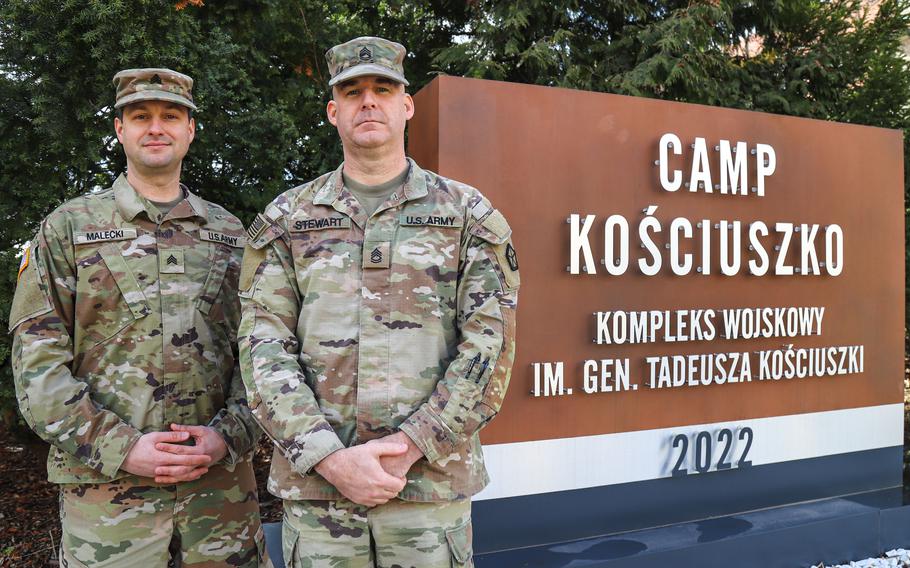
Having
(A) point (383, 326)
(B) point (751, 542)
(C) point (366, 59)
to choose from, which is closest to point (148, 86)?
(C) point (366, 59)

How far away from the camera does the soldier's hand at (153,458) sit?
1.92 m

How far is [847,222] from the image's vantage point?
376cm

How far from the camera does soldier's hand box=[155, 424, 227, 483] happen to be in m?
1.94

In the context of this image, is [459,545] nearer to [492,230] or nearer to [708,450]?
[492,230]

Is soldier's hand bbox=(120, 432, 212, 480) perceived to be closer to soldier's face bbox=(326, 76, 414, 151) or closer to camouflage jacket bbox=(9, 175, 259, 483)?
camouflage jacket bbox=(9, 175, 259, 483)

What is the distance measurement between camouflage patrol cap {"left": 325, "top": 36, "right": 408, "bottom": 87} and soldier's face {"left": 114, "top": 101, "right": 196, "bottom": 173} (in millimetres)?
602

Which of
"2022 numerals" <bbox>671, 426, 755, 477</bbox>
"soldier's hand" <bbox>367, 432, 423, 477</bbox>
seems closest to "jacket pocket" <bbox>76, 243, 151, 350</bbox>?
"soldier's hand" <bbox>367, 432, 423, 477</bbox>

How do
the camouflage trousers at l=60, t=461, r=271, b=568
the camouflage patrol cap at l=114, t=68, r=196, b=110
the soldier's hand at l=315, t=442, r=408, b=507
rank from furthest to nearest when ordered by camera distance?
1. the camouflage patrol cap at l=114, t=68, r=196, b=110
2. the camouflage trousers at l=60, t=461, r=271, b=568
3. the soldier's hand at l=315, t=442, r=408, b=507

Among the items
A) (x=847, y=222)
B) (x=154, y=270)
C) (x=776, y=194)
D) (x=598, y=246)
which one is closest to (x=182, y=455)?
(x=154, y=270)

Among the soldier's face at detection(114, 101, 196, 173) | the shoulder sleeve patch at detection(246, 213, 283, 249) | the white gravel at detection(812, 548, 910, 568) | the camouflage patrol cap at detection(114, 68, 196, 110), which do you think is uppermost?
the camouflage patrol cap at detection(114, 68, 196, 110)

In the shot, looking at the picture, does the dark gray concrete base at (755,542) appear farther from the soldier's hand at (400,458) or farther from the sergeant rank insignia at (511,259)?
the sergeant rank insignia at (511,259)

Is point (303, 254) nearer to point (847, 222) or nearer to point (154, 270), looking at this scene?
point (154, 270)

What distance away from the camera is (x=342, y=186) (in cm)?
199

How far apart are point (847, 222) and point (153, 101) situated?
3.53 m
